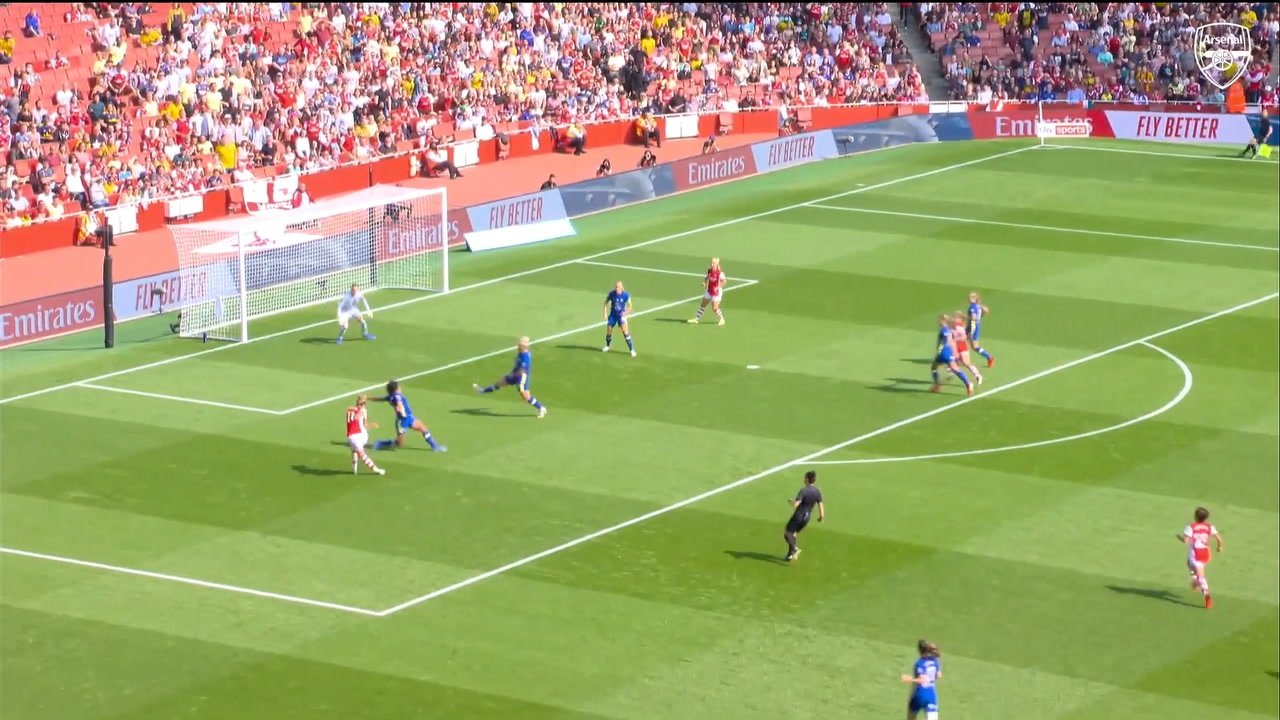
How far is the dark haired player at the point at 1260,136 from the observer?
2948 inches

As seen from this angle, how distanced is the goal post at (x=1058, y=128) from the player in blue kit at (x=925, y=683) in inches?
2132

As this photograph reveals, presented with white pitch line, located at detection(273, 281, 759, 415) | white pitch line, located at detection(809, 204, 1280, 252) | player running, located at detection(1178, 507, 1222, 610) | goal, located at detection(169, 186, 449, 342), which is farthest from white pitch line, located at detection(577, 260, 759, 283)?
player running, located at detection(1178, 507, 1222, 610)

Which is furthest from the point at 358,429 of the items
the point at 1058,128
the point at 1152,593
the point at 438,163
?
the point at 1058,128

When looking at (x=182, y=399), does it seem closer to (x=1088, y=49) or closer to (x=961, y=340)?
(x=961, y=340)

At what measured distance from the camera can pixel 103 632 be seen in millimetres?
31016

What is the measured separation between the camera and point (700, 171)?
69.1 meters

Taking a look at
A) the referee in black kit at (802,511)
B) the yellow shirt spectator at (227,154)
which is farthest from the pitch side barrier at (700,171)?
the referee in black kit at (802,511)

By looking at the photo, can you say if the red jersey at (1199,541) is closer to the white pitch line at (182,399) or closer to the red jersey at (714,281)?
the red jersey at (714,281)

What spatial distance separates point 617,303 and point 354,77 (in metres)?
25.0

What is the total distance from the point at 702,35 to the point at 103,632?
55.1 m

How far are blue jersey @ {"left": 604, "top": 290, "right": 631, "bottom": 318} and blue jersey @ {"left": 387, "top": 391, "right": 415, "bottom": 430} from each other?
8.39 meters

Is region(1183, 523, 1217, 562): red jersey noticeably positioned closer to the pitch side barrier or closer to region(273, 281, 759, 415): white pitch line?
region(273, 281, 759, 415): white pitch line

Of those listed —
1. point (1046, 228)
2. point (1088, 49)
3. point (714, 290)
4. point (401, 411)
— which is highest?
point (1088, 49)

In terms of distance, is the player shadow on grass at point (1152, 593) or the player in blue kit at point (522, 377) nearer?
the player shadow on grass at point (1152, 593)
